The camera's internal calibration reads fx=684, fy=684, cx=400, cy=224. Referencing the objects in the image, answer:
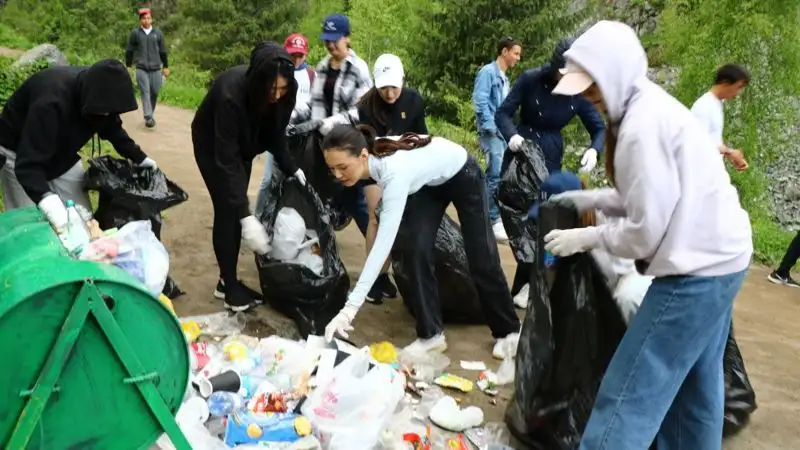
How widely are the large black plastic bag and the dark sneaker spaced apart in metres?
0.74

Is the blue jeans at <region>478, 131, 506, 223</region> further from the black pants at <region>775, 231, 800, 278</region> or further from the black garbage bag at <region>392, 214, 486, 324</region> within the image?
the black pants at <region>775, 231, 800, 278</region>

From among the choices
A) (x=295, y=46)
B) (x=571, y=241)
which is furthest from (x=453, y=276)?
(x=295, y=46)

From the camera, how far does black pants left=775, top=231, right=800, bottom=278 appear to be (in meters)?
5.29

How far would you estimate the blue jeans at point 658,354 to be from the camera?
1.92m

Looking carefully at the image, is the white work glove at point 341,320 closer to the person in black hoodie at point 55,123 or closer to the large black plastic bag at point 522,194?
the person in black hoodie at point 55,123

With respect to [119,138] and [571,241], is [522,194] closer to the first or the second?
[571,241]

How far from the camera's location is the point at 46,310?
180 centimetres

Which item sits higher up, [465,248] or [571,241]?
[571,241]

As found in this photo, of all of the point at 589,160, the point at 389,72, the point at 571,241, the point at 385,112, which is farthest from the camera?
the point at 589,160

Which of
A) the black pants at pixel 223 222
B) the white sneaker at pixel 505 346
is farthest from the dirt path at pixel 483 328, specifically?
the black pants at pixel 223 222

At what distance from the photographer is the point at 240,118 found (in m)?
3.19

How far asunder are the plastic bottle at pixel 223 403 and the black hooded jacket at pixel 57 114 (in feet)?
3.35

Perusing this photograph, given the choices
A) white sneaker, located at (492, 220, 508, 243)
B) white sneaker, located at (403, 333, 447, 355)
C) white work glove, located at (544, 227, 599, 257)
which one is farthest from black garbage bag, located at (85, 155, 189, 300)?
white sneaker, located at (492, 220, 508, 243)

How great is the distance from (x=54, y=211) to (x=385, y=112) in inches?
76.4
